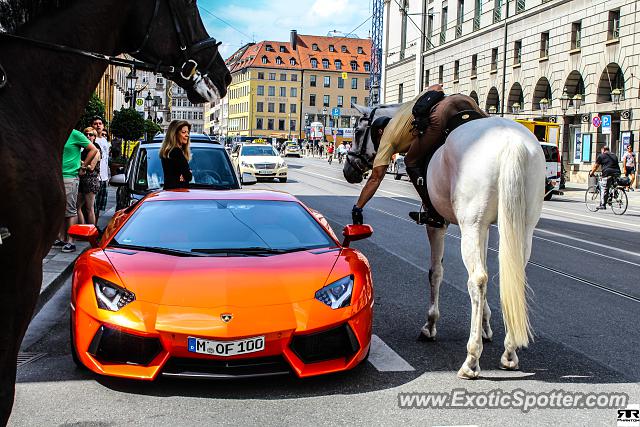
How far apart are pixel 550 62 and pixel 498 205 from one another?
4037 cm

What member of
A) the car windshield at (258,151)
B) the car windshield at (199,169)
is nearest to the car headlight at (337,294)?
the car windshield at (199,169)

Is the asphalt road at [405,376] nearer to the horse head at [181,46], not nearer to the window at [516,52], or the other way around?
the horse head at [181,46]

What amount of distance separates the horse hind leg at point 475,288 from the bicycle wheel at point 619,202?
60.4 feet

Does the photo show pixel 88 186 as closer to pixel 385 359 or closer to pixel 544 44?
pixel 385 359

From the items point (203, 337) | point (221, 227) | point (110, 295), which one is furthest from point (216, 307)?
point (221, 227)

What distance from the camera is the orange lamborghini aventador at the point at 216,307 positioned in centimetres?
466

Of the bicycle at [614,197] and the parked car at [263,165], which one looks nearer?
the bicycle at [614,197]

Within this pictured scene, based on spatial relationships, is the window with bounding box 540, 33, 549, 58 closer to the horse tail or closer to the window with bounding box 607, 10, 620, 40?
the window with bounding box 607, 10, 620, 40

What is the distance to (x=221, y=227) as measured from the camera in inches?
237

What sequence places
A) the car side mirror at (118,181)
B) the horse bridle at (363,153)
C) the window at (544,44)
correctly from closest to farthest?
the horse bridle at (363,153) < the car side mirror at (118,181) < the window at (544,44)

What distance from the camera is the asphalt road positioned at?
437 centimetres

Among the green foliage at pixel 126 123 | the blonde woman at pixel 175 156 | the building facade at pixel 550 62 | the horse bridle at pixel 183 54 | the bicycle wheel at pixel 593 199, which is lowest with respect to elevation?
the bicycle wheel at pixel 593 199

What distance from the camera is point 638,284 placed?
363 inches

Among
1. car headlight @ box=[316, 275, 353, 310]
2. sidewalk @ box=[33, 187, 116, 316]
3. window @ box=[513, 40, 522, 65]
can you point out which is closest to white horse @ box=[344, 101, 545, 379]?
car headlight @ box=[316, 275, 353, 310]
